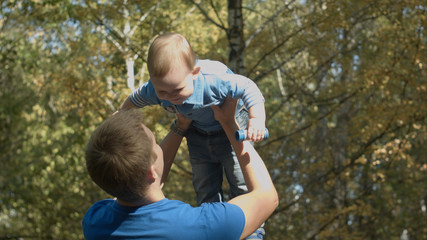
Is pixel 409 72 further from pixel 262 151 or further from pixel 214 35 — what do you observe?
pixel 214 35

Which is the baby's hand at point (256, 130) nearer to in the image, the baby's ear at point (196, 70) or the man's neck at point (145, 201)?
the baby's ear at point (196, 70)

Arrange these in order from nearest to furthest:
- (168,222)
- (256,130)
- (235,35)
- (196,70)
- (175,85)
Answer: (168,222)
(256,130)
(175,85)
(196,70)
(235,35)

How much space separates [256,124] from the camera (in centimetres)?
203

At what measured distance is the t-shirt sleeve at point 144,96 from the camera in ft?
7.57

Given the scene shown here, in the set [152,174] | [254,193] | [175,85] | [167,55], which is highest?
[167,55]

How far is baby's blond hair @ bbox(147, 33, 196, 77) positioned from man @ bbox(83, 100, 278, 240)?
1.34ft

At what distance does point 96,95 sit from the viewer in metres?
6.98

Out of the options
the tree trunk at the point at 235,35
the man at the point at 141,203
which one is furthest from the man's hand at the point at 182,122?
the tree trunk at the point at 235,35

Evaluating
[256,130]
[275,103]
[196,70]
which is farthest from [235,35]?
[275,103]

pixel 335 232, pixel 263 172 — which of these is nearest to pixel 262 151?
pixel 335 232

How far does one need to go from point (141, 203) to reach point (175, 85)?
63 cm

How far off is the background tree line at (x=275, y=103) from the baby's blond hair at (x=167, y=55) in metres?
3.22

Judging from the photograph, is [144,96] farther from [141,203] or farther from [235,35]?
[235,35]

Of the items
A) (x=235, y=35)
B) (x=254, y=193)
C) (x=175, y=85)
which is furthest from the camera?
(x=235, y=35)
